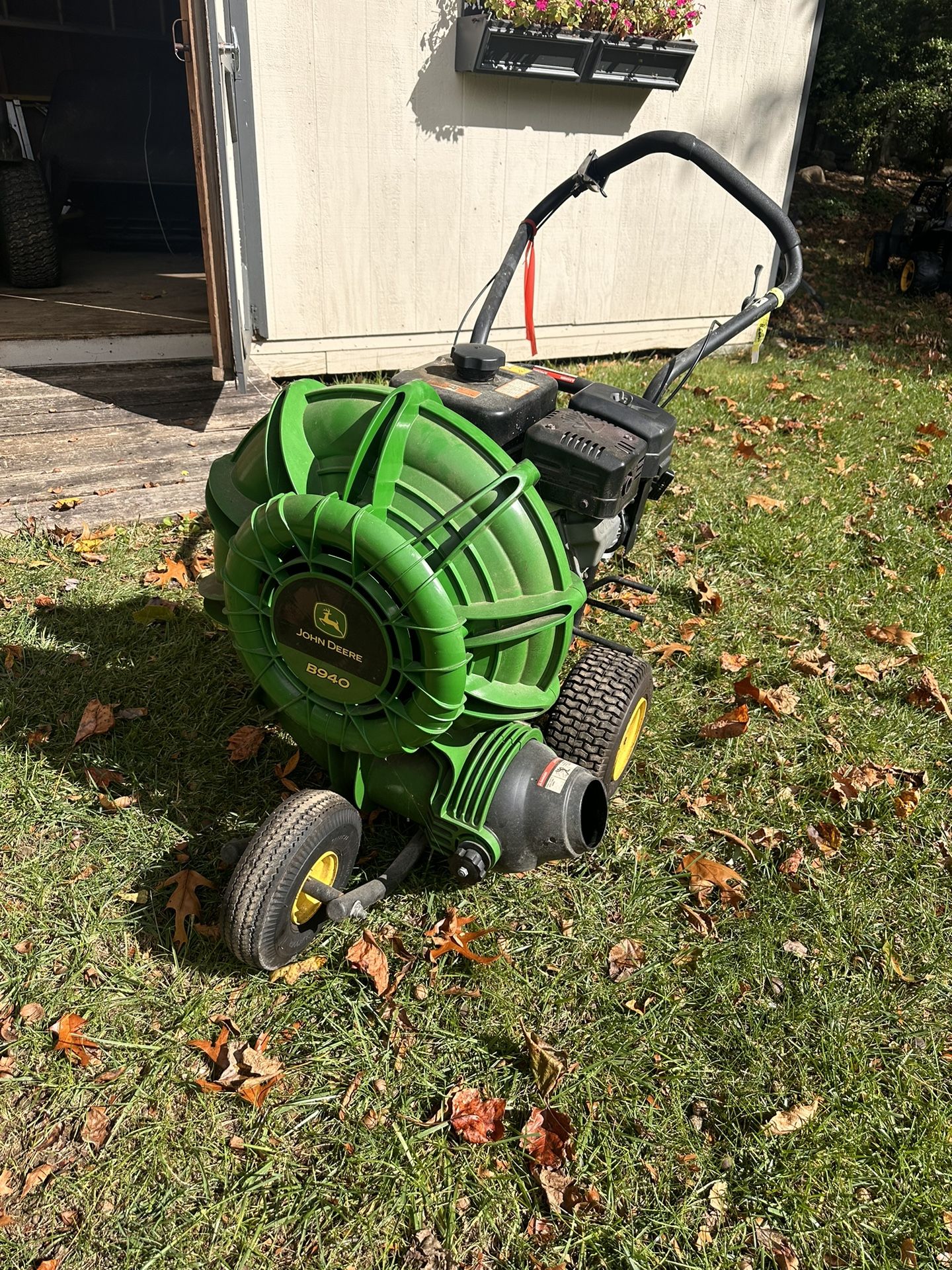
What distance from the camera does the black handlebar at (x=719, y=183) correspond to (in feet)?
9.14

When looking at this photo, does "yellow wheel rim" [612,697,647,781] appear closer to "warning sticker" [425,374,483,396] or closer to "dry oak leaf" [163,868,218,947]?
"warning sticker" [425,374,483,396]

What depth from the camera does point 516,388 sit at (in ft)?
8.14

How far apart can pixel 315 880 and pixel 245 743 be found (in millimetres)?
910

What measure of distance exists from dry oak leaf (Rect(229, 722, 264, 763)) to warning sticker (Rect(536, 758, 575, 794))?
113 centimetres

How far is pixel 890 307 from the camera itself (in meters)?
9.57

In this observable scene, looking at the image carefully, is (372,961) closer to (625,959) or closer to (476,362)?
(625,959)

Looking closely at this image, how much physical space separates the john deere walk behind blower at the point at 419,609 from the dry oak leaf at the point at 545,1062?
0.40m

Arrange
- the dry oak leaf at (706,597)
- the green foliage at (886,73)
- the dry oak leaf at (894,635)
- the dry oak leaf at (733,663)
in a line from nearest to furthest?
the dry oak leaf at (733,663) → the dry oak leaf at (894,635) → the dry oak leaf at (706,597) → the green foliage at (886,73)

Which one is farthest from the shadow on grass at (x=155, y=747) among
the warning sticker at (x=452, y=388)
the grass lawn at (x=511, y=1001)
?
the warning sticker at (x=452, y=388)

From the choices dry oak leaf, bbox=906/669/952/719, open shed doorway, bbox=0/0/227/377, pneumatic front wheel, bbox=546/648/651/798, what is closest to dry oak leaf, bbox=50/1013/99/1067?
pneumatic front wheel, bbox=546/648/651/798

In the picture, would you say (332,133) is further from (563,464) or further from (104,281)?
(563,464)

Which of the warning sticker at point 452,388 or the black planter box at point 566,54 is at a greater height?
the black planter box at point 566,54

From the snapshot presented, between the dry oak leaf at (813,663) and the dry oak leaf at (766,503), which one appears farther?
the dry oak leaf at (766,503)

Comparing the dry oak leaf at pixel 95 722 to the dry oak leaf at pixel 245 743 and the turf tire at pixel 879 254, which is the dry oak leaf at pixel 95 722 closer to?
the dry oak leaf at pixel 245 743
